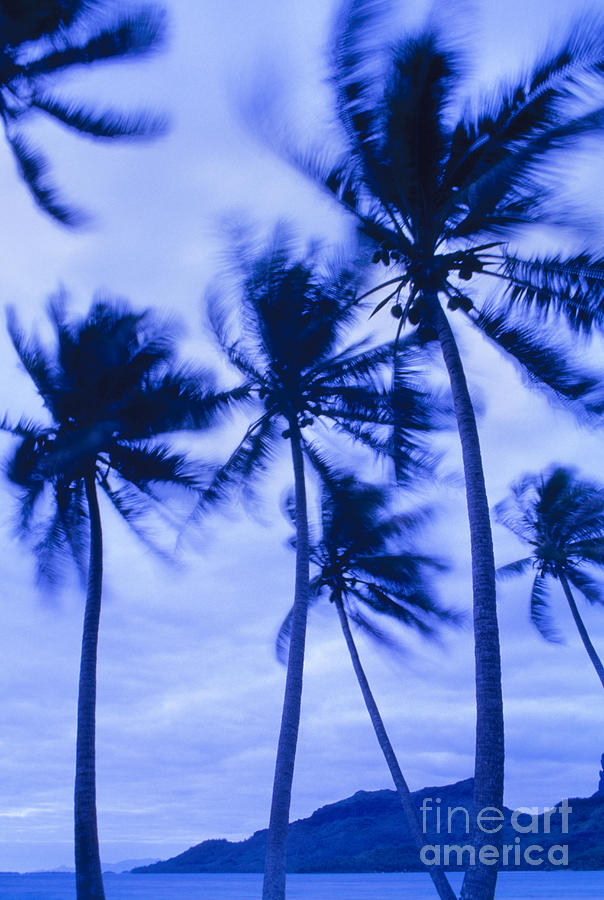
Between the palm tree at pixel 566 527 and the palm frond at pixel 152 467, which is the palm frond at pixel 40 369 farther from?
the palm tree at pixel 566 527

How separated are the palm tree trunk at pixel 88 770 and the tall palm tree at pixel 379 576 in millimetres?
6629

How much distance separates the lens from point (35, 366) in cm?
1566

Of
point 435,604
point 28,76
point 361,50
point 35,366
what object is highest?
point 28,76

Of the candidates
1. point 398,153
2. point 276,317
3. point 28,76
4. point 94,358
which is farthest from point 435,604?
point 28,76

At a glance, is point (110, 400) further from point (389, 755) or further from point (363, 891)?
point (363, 891)

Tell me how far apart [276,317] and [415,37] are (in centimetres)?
606

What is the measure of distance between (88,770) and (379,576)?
34.2 feet

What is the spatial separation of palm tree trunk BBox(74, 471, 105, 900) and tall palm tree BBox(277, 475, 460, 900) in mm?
6629

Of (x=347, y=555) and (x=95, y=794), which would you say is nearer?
(x=95, y=794)

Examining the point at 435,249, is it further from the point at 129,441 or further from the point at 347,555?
the point at 347,555

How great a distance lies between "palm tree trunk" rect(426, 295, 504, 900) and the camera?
7684mm

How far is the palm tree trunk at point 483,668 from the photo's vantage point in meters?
7.68

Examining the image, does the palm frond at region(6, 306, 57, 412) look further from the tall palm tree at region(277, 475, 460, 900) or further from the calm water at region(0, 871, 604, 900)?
the calm water at region(0, 871, 604, 900)

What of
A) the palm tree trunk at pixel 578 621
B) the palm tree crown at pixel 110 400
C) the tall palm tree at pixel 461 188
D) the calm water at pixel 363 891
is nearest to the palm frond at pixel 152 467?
the palm tree crown at pixel 110 400
